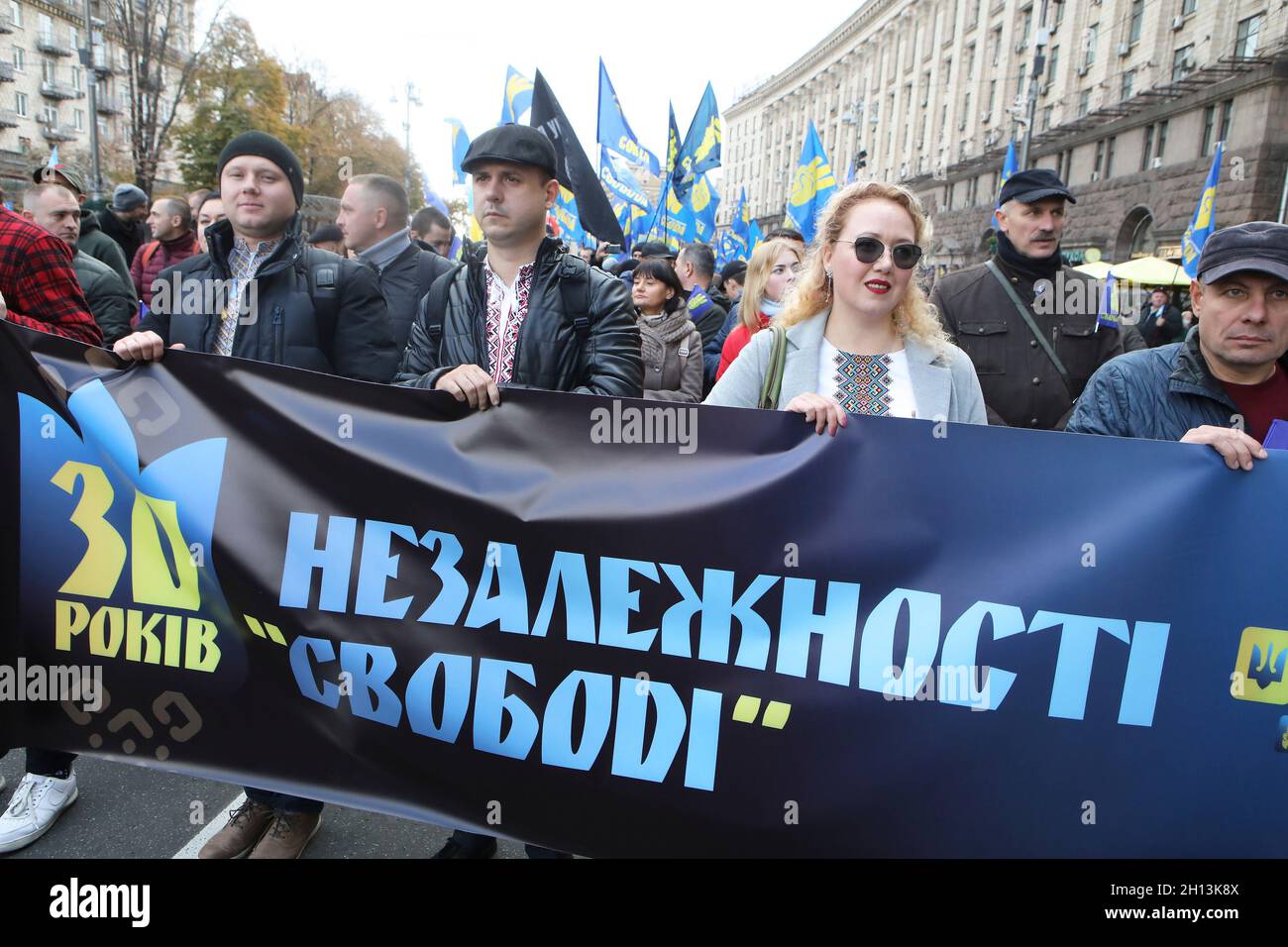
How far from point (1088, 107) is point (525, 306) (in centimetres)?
3964

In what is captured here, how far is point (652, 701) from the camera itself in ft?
7.39

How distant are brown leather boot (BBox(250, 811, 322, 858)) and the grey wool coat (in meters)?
1.87

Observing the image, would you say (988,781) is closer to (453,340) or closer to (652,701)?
(652,701)

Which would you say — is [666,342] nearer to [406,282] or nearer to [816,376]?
[406,282]

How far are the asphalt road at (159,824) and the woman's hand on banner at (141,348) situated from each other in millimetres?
1381

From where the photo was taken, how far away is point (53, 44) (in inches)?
2357

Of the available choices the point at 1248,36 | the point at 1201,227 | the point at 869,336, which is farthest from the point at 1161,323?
the point at 1248,36

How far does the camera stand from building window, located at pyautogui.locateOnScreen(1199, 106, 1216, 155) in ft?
84.6

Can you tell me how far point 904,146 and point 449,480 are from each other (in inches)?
2405

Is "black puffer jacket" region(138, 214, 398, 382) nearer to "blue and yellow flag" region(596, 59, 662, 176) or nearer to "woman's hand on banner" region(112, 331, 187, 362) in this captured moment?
"woman's hand on banner" region(112, 331, 187, 362)

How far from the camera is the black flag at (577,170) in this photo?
5695 mm

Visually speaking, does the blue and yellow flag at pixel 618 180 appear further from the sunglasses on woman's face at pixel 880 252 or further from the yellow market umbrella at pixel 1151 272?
the sunglasses on woman's face at pixel 880 252

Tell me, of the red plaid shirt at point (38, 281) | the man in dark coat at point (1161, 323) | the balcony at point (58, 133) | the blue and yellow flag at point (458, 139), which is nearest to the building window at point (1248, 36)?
the man in dark coat at point (1161, 323)
